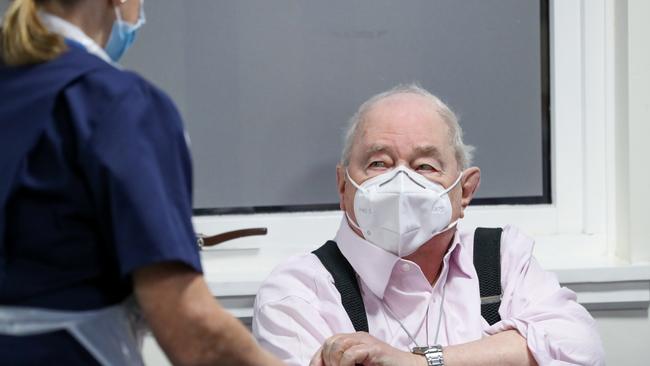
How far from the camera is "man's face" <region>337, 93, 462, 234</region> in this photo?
1.95m

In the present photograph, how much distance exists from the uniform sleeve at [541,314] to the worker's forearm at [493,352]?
Result: 19 millimetres

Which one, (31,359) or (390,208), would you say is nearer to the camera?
(31,359)

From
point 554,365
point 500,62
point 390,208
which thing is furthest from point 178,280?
point 500,62

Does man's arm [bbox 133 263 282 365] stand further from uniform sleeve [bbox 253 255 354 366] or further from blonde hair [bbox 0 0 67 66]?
uniform sleeve [bbox 253 255 354 366]

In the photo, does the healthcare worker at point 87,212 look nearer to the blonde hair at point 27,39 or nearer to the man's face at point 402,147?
the blonde hair at point 27,39

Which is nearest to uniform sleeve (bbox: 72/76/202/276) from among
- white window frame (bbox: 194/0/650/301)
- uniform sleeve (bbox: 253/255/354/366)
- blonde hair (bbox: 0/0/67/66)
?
blonde hair (bbox: 0/0/67/66)

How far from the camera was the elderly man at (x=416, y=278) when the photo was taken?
73.2 inches

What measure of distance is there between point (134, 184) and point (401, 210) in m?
0.91

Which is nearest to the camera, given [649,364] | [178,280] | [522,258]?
[178,280]

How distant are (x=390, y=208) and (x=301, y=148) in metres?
0.60

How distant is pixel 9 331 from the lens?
3.55ft

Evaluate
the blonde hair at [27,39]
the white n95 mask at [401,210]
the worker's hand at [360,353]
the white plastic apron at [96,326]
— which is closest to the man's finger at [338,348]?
the worker's hand at [360,353]

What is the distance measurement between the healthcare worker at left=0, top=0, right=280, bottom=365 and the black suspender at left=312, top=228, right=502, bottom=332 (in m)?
0.80

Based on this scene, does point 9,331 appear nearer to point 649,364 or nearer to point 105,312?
point 105,312
